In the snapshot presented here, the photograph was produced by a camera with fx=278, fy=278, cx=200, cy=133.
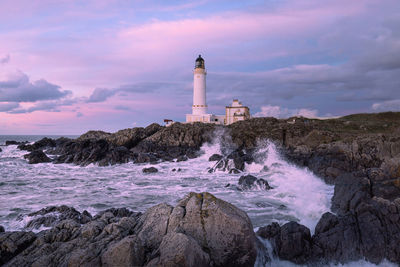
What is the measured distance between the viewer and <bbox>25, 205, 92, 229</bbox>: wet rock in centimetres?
920

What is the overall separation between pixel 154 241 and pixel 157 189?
1015cm

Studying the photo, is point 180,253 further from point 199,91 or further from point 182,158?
point 199,91

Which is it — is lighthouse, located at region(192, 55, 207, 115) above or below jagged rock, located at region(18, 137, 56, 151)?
above

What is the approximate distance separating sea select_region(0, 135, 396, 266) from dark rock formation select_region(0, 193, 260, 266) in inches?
53.3

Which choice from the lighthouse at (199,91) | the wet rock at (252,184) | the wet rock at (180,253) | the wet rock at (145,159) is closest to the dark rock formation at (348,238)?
the wet rock at (180,253)

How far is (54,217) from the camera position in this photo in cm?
960

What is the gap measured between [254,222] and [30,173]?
64.8ft

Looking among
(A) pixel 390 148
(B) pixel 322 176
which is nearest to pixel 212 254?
(B) pixel 322 176

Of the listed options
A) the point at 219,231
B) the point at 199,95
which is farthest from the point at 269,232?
the point at 199,95

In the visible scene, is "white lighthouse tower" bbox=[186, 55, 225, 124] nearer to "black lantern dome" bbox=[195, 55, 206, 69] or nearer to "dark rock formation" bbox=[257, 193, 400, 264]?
"black lantern dome" bbox=[195, 55, 206, 69]

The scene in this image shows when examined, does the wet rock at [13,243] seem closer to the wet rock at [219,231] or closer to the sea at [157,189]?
the sea at [157,189]

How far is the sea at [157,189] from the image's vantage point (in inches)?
438

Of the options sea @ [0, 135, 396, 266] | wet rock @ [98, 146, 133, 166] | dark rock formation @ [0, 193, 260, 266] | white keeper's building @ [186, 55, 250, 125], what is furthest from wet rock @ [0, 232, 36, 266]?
white keeper's building @ [186, 55, 250, 125]

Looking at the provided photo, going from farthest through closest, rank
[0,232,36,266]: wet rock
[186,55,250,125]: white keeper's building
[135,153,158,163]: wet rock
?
1. [186,55,250,125]: white keeper's building
2. [135,153,158,163]: wet rock
3. [0,232,36,266]: wet rock
